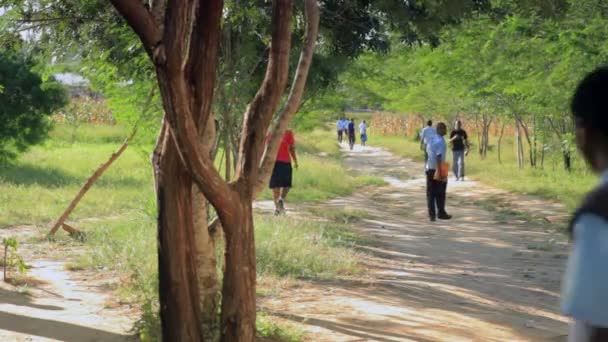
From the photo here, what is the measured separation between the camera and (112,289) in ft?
28.1

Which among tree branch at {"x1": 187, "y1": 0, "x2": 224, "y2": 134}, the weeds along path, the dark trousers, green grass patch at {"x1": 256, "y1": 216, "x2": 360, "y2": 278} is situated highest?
tree branch at {"x1": 187, "y1": 0, "x2": 224, "y2": 134}

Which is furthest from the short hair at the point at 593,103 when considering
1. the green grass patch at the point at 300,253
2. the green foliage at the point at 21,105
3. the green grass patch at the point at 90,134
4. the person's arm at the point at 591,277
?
the green grass patch at the point at 90,134

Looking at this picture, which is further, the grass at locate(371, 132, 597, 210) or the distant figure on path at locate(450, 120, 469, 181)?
the distant figure on path at locate(450, 120, 469, 181)

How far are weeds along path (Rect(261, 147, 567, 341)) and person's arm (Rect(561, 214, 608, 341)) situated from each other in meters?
4.62

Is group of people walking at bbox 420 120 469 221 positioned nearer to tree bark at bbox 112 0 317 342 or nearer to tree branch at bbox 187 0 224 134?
tree bark at bbox 112 0 317 342

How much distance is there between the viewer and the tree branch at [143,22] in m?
4.92

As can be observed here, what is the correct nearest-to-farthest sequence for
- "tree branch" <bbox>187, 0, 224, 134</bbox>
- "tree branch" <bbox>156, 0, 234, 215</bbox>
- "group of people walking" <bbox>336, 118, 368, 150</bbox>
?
"tree branch" <bbox>156, 0, 234, 215</bbox>
"tree branch" <bbox>187, 0, 224, 134</bbox>
"group of people walking" <bbox>336, 118, 368, 150</bbox>

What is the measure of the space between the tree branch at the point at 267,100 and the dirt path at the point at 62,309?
1.77 metres

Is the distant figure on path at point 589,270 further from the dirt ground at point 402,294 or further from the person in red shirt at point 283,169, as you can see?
the person in red shirt at point 283,169

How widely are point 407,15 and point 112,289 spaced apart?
3.92m

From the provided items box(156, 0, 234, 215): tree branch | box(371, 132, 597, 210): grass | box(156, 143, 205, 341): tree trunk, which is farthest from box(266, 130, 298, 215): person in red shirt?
box(156, 0, 234, 215): tree branch

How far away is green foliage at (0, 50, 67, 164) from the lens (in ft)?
64.9

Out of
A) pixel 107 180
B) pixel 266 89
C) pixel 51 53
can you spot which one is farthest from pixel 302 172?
pixel 266 89

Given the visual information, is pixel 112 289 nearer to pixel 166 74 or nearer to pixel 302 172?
pixel 166 74
